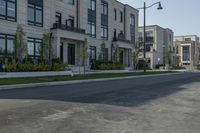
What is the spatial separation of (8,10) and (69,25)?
10399 millimetres

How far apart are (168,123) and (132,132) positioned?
1.61 m

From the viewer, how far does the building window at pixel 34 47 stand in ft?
112

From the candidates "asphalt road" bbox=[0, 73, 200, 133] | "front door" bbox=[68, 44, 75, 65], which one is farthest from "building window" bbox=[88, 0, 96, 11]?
"asphalt road" bbox=[0, 73, 200, 133]

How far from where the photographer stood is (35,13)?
35062 mm

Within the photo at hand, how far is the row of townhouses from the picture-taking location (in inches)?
1266

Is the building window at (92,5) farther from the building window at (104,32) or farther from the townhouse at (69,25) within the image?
the building window at (104,32)

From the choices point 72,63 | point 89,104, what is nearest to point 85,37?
point 72,63

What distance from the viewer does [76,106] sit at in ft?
37.1

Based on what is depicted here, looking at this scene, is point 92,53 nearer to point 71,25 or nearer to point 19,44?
point 71,25

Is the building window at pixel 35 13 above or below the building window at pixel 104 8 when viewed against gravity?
below

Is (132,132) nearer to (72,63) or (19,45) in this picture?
(19,45)

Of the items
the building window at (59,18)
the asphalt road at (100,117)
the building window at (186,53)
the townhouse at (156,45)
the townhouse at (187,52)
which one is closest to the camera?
the asphalt road at (100,117)

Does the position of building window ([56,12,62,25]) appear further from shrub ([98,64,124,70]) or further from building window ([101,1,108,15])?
building window ([101,1,108,15])

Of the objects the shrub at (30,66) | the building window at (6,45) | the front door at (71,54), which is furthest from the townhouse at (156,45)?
the building window at (6,45)
